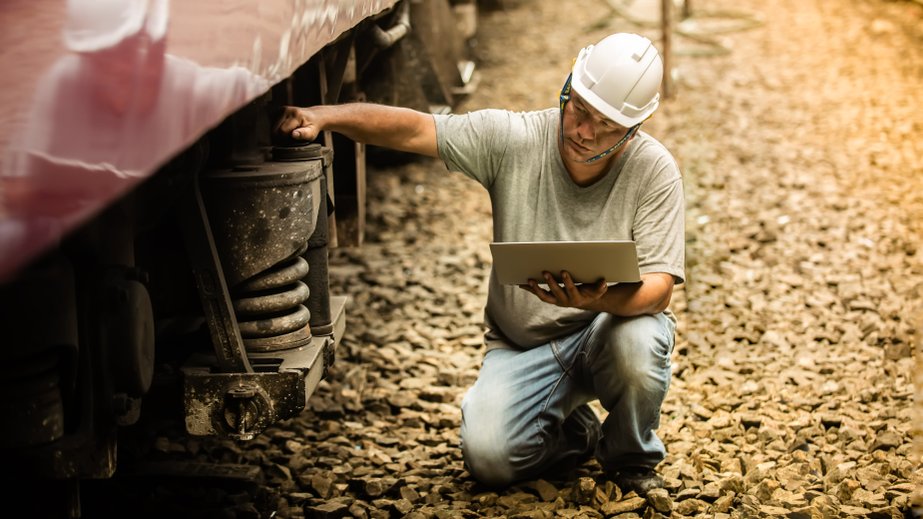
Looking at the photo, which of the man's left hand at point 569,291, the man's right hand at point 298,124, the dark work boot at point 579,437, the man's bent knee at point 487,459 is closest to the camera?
the man's right hand at point 298,124

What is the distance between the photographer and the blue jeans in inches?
123

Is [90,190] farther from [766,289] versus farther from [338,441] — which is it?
[766,289]

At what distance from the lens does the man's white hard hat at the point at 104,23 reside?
136 cm

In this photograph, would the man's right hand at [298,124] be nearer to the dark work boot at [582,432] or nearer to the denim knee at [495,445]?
the denim knee at [495,445]

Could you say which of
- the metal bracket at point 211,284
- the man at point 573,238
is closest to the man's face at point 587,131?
the man at point 573,238

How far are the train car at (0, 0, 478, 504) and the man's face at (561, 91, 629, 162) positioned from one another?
694mm

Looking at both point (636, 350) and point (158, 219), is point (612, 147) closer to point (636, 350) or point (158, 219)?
point (636, 350)

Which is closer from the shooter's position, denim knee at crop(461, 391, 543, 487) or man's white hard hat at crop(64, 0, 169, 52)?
man's white hard hat at crop(64, 0, 169, 52)

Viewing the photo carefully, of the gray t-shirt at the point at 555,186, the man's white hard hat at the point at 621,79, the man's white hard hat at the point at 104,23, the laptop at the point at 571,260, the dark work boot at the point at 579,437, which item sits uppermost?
the man's white hard hat at the point at 104,23

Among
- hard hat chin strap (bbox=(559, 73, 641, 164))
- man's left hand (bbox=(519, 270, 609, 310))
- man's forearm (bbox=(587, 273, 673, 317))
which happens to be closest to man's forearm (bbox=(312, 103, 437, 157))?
hard hat chin strap (bbox=(559, 73, 641, 164))

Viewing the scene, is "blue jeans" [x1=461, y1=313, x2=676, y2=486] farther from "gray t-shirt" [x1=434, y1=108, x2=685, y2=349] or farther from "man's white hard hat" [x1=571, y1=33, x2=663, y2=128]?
"man's white hard hat" [x1=571, y1=33, x2=663, y2=128]

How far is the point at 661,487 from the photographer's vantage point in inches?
129

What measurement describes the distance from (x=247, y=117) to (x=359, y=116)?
35cm

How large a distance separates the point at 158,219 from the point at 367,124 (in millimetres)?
827
